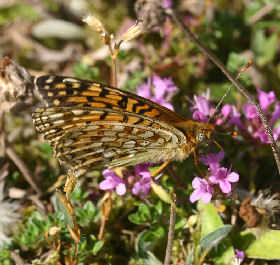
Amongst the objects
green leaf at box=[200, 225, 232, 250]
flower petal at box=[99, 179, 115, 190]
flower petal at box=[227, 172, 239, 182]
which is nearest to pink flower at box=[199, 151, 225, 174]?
flower petal at box=[227, 172, 239, 182]

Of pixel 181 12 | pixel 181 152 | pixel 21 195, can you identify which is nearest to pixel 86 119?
pixel 181 152

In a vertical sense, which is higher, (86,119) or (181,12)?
(181,12)

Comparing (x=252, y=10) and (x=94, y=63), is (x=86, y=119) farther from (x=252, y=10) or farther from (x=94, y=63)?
(x=252, y=10)

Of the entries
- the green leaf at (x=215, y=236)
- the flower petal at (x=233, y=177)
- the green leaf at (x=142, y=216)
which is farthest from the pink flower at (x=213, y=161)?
the green leaf at (x=142, y=216)

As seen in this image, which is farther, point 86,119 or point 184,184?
point 184,184

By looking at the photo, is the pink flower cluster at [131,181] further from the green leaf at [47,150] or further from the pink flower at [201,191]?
the green leaf at [47,150]

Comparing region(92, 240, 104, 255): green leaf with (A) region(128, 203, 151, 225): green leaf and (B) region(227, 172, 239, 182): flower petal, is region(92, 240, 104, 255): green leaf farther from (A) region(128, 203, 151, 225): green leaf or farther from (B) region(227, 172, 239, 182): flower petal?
(B) region(227, 172, 239, 182): flower petal
